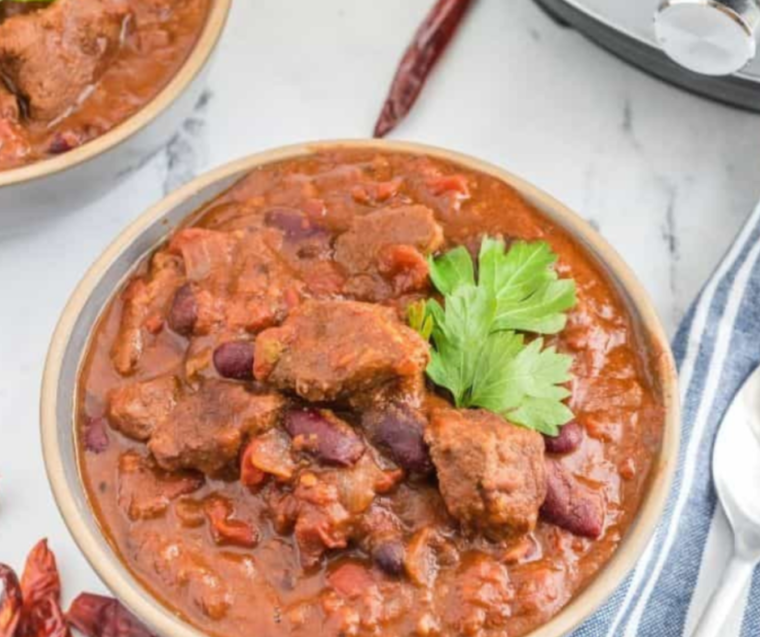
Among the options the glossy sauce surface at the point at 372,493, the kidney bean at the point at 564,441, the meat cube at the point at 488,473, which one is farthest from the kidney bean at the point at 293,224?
the kidney bean at the point at 564,441

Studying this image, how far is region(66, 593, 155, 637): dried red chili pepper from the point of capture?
3.37m

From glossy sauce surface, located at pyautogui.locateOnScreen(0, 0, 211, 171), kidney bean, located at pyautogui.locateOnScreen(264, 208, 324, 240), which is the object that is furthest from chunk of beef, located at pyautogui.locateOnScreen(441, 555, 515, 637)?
glossy sauce surface, located at pyautogui.locateOnScreen(0, 0, 211, 171)

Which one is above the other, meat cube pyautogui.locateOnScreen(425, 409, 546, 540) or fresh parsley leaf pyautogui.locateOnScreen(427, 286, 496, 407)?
fresh parsley leaf pyautogui.locateOnScreen(427, 286, 496, 407)

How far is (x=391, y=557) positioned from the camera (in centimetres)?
285

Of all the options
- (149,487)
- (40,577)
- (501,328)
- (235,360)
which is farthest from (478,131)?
(40,577)

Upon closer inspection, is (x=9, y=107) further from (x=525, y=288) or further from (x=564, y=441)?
(x=564, y=441)

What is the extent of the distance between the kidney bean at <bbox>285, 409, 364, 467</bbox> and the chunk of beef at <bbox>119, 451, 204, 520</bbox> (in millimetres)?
251

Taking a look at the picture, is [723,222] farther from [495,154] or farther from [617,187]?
[495,154]

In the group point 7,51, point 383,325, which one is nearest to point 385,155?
point 383,325

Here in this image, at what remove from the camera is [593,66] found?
4.32 m

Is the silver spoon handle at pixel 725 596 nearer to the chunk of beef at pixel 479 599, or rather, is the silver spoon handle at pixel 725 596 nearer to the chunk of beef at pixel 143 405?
the chunk of beef at pixel 479 599

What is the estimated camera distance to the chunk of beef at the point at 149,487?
3.01 metres

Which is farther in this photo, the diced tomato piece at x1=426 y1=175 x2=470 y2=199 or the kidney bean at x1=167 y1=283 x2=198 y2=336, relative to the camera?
the diced tomato piece at x1=426 y1=175 x2=470 y2=199

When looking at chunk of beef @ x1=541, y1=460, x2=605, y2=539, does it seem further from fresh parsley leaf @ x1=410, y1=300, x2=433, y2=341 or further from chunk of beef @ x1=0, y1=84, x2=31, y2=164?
chunk of beef @ x1=0, y1=84, x2=31, y2=164
